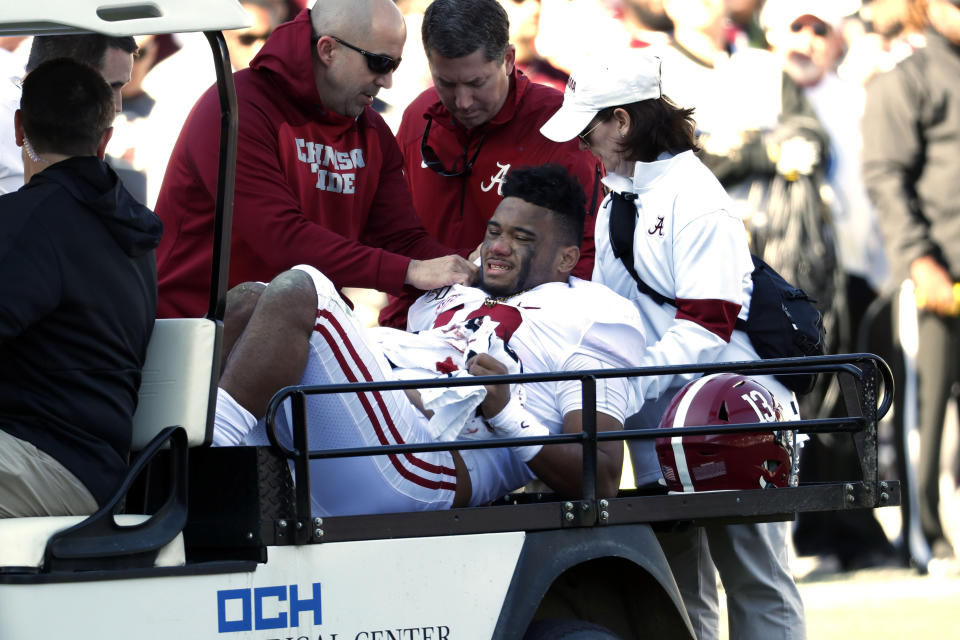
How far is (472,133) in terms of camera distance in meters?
5.43

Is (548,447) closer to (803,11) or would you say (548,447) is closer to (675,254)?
(675,254)

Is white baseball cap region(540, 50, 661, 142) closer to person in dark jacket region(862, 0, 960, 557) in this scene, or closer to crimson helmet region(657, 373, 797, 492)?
crimson helmet region(657, 373, 797, 492)

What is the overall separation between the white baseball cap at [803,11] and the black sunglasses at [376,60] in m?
4.80

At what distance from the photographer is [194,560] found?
3.47 m

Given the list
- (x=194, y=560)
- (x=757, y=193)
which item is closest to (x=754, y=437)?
(x=194, y=560)

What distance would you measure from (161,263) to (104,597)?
6.15ft

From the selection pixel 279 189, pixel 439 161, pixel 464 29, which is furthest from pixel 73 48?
pixel 439 161

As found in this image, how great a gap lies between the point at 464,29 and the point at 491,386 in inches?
66.7

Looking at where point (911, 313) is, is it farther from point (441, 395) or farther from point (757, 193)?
point (441, 395)

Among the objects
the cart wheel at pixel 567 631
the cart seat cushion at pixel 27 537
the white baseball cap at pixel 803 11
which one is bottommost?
the cart wheel at pixel 567 631

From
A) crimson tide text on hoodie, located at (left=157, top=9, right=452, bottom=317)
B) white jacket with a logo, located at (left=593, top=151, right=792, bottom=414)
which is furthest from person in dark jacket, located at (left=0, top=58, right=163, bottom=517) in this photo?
white jacket with a logo, located at (left=593, top=151, right=792, bottom=414)

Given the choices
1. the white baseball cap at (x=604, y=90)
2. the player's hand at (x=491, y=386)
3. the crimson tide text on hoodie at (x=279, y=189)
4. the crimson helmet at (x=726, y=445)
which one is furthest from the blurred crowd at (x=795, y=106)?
the crimson helmet at (x=726, y=445)

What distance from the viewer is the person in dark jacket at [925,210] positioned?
914 centimetres

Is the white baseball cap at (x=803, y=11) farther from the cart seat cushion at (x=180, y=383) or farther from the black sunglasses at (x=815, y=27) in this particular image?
the cart seat cushion at (x=180, y=383)
